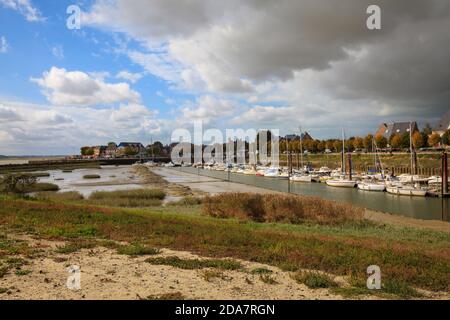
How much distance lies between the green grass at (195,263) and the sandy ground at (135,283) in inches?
12.4

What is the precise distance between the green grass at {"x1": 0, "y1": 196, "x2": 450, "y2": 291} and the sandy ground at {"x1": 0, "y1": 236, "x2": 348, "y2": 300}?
1130 millimetres

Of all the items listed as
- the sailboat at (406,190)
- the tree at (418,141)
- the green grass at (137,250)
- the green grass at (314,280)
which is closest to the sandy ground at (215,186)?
the sailboat at (406,190)

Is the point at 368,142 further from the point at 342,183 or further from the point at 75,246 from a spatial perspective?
the point at 75,246

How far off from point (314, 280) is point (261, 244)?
204 inches

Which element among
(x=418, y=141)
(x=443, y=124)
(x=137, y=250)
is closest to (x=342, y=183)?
(x=418, y=141)

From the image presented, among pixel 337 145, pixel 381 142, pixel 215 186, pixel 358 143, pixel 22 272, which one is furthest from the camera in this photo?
pixel 337 145

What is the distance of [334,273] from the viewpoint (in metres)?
11.5

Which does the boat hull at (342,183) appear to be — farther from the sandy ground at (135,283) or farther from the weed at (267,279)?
the weed at (267,279)

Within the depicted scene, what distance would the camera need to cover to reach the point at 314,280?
411 inches

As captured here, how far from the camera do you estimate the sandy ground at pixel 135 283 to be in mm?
9414

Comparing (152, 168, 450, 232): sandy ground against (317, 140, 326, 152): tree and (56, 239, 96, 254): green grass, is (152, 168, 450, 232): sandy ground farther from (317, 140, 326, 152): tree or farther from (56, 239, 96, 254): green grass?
(317, 140, 326, 152): tree
